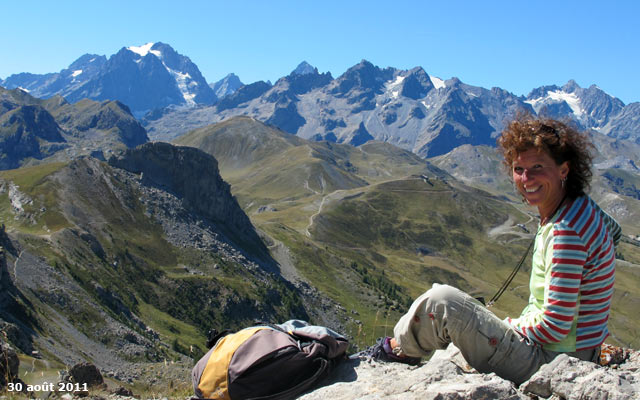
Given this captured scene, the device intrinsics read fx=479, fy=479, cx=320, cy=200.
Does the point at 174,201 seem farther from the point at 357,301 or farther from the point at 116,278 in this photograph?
the point at 357,301

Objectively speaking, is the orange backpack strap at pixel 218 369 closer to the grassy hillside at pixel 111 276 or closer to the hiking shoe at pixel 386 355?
the hiking shoe at pixel 386 355

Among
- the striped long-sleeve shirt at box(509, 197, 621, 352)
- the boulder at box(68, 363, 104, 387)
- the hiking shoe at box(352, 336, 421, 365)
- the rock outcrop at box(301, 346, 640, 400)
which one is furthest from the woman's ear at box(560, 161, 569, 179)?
the boulder at box(68, 363, 104, 387)

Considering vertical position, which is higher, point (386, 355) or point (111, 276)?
point (386, 355)

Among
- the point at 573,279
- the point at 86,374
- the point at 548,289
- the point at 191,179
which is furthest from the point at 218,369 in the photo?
the point at 191,179

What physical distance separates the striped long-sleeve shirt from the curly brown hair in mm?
470

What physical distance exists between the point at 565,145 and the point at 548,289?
7.96 feet

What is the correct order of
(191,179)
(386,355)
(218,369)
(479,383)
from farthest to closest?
(191,179)
(386,355)
(218,369)
(479,383)

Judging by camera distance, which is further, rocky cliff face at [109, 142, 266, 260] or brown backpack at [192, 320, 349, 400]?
rocky cliff face at [109, 142, 266, 260]

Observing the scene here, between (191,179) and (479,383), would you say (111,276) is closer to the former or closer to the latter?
(191,179)

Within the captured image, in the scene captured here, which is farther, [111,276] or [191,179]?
[191,179]

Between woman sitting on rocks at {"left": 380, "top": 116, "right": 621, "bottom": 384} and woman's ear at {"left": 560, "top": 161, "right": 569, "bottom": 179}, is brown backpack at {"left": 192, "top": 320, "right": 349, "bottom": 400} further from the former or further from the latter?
woman's ear at {"left": 560, "top": 161, "right": 569, "bottom": 179}

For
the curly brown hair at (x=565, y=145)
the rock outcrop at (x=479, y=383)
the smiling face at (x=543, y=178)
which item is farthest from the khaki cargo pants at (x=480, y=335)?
the curly brown hair at (x=565, y=145)

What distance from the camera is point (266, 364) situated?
28.4 ft

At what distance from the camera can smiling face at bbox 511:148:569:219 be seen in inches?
318
